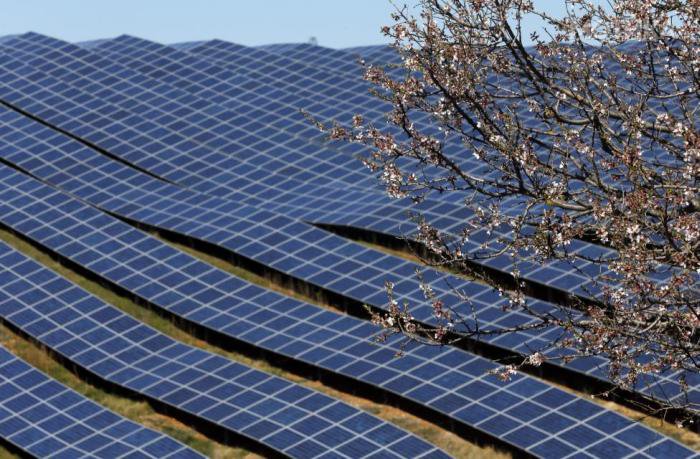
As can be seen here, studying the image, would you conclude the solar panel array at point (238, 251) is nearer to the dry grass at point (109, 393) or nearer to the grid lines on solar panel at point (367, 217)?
the grid lines on solar panel at point (367, 217)

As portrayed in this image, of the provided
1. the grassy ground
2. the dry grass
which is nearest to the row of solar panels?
the grassy ground

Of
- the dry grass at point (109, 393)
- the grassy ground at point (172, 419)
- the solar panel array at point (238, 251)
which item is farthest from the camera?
the dry grass at point (109, 393)

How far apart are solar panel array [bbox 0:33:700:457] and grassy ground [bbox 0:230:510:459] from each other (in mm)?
496

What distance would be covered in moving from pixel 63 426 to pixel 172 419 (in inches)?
128

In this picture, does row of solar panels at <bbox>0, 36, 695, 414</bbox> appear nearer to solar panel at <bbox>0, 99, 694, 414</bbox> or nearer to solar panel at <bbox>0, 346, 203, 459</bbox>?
solar panel at <bbox>0, 99, 694, 414</bbox>

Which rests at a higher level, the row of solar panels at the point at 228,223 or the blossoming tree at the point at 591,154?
the blossoming tree at the point at 591,154

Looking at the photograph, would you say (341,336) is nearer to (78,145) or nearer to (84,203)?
(84,203)

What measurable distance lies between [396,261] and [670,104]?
81.8ft

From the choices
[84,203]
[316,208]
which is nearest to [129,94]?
[84,203]

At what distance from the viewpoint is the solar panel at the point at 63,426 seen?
109 ft

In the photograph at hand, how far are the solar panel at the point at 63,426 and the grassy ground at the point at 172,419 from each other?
1.31m

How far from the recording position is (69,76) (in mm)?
73750

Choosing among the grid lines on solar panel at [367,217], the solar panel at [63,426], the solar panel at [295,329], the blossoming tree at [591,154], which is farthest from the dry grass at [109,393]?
the blossoming tree at [591,154]

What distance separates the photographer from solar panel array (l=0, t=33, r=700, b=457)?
3356 centimetres
